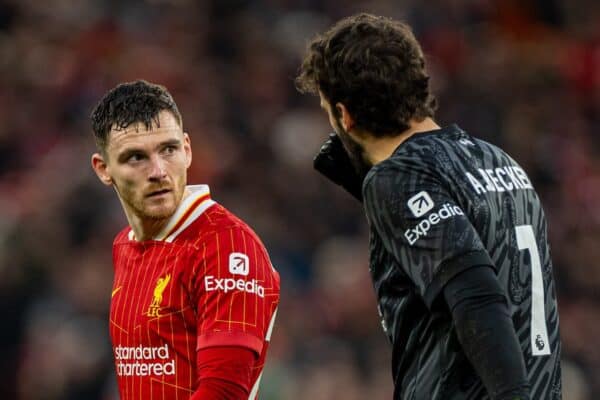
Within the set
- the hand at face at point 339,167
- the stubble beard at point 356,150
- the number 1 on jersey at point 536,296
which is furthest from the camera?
the hand at face at point 339,167

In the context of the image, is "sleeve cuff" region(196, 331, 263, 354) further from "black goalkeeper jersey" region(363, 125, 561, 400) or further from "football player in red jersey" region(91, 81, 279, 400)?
"black goalkeeper jersey" region(363, 125, 561, 400)

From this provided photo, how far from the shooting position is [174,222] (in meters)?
3.95

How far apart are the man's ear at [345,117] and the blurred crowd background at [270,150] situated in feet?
15.6

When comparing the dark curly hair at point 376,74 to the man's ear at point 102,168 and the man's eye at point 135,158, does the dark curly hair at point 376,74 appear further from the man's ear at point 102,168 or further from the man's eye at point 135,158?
the man's ear at point 102,168

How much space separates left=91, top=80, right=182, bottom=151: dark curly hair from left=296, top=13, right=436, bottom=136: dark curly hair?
72cm

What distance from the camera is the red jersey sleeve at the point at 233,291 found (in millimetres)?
3619

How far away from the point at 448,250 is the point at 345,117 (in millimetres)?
533

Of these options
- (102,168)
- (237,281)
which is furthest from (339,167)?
(102,168)

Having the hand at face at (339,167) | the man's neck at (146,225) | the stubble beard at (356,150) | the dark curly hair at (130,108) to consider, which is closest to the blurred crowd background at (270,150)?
the man's neck at (146,225)

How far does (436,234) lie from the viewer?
3150 mm

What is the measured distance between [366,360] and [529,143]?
116 inches

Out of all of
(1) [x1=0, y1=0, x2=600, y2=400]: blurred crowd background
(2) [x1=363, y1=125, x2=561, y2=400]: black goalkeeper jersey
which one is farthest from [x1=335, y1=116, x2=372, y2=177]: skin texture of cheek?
(1) [x1=0, y1=0, x2=600, y2=400]: blurred crowd background

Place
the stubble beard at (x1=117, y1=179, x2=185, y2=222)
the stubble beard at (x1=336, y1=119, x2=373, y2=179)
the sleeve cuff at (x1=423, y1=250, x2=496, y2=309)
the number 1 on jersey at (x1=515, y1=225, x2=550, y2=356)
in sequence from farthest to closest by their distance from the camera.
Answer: the stubble beard at (x1=117, y1=179, x2=185, y2=222) < the stubble beard at (x1=336, y1=119, x2=373, y2=179) < the number 1 on jersey at (x1=515, y1=225, x2=550, y2=356) < the sleeve cuff at (x1=423, y1=250, x2=496, y2=309)

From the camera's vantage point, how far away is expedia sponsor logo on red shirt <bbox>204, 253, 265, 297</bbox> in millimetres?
3664
